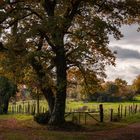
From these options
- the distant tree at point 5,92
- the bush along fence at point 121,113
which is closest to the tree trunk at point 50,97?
the bush along fence at point 121,113

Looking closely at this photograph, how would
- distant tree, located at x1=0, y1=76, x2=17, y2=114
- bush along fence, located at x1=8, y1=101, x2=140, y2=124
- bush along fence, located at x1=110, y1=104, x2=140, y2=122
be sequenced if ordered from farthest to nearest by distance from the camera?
distant tree, located at x1=0, y1=76, x2=17, y2=114
bush along fence, located at x1=110, y1=104, x2=140, y2=122
bush along fence, located at x1=8, y1=101, x2=140, y2=124

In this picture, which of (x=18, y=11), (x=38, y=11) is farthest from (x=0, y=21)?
(x=38, y=11)

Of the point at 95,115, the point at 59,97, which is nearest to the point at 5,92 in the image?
the point at 95,115

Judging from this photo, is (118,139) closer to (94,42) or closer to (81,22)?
(94,42)

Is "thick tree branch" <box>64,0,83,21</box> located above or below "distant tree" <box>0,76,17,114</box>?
above

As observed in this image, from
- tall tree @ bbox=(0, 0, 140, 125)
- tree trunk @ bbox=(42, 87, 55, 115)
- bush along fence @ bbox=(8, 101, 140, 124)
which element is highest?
tall tree @ bbox=(0, 0, 140, 125)

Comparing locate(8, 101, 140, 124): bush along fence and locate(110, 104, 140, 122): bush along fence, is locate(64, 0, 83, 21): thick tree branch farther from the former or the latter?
locate(110, 104, 140, 122): bush along fence

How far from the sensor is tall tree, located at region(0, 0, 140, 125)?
3872 centimetres

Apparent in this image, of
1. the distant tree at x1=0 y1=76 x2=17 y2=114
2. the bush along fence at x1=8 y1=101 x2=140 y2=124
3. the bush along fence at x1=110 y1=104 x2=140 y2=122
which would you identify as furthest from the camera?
the distant tree at x1=0 y1=76 x2=17 y2=114

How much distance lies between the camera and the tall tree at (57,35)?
127ft

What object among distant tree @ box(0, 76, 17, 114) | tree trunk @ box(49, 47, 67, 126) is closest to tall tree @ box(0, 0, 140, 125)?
tree trunk @ box(49, 47, 67, 126)

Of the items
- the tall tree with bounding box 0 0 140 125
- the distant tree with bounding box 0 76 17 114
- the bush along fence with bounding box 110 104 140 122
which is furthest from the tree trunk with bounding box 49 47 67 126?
the distant tree with bounding box 0 76 17 114

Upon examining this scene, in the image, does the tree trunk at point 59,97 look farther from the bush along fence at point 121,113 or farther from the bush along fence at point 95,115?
the bush along fence at point 121,113

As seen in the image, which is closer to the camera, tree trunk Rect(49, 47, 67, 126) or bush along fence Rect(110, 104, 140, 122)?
tree trunk Rect(49, 47, 67, 126)
